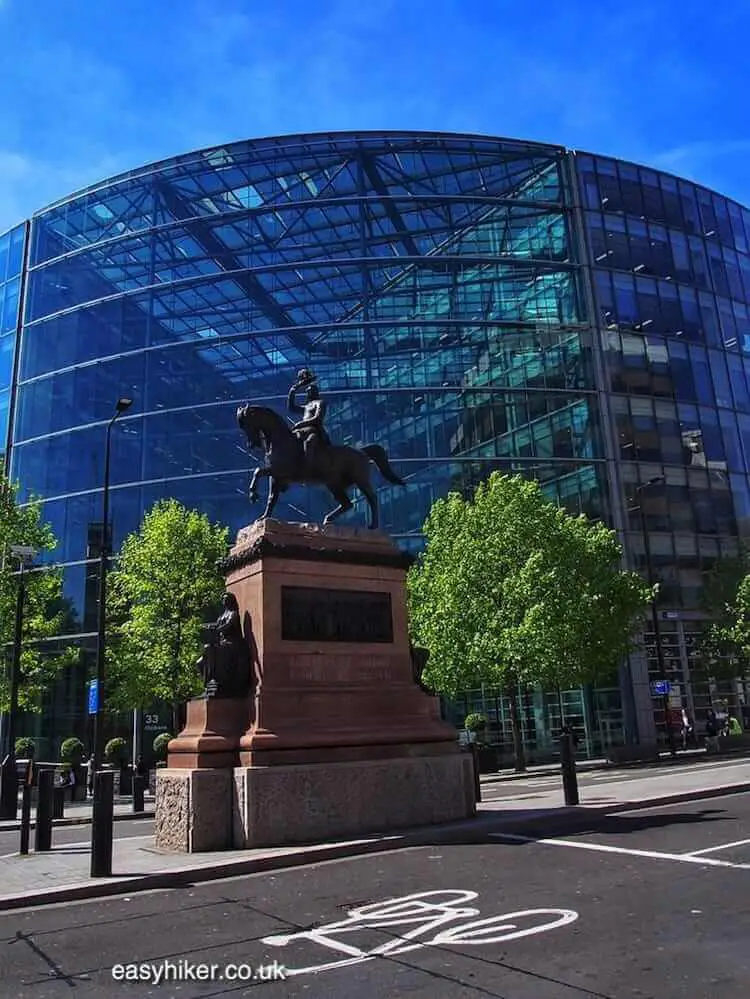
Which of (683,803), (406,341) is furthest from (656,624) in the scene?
(683,803)

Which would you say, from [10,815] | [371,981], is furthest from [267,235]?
[371,981]

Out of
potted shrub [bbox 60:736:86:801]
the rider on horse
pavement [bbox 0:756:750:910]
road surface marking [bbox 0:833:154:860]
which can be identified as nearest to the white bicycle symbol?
pavement [bbox 0:756:750:910]

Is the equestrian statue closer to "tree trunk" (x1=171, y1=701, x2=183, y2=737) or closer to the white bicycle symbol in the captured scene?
"tree trunk" (x1=171, y1=701, x2=183, y2=737)

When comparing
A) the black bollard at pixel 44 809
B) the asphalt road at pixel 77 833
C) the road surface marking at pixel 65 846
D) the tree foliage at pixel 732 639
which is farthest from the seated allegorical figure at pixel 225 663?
the tree foliage at pixel 732 639

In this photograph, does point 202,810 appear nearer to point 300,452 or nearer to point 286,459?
point 286,459

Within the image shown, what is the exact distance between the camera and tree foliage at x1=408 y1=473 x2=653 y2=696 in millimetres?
29969

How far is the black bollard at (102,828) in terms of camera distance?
948 centimetres

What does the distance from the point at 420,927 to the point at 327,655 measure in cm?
633

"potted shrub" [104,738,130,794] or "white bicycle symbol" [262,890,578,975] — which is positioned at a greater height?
"potted shrub" [104,738,130,794]

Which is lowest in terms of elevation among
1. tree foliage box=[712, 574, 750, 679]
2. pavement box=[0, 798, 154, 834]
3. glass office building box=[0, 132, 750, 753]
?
pavement box=[0, 798, 154, 834]

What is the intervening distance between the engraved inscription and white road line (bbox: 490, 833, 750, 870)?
3.59m

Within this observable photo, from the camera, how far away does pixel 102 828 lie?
957cm

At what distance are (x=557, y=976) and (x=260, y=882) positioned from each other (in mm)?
4728

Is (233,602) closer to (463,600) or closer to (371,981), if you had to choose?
(371,981)
